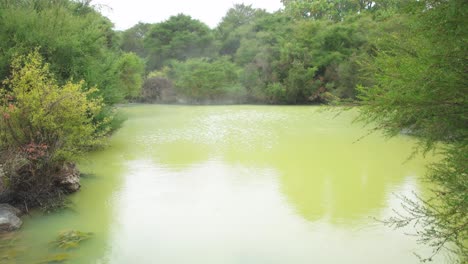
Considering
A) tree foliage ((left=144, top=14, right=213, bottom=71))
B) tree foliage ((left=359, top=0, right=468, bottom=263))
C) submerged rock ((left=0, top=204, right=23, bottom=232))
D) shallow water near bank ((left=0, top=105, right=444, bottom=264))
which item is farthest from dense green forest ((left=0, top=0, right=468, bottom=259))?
tree foliage ((left=144, top=14, right=213, bottom=71))

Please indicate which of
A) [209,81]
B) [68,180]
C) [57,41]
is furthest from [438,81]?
[209,81]

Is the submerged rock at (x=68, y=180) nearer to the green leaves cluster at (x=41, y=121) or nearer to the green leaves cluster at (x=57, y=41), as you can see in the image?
the green leaves cluster at (x=41, y=121)

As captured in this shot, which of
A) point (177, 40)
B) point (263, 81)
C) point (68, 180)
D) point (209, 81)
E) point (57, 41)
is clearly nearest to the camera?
point (68, 180)

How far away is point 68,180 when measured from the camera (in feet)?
20.3

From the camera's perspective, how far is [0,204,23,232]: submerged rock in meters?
4.72

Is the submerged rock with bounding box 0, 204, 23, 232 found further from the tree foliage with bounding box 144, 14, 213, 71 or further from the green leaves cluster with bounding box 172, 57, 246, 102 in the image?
the tree foliage with bounding box 144, 14, 213, 71

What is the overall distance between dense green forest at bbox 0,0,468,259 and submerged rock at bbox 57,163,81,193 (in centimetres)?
14

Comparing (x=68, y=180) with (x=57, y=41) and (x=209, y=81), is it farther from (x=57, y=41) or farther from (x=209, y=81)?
(x=209, y=81)

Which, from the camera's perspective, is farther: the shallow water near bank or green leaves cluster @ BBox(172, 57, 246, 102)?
green leaves cluster @ BBox(172, 57, 246, 102)

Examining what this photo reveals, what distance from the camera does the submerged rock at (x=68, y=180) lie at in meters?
6.09

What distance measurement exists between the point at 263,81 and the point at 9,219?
66.7ft

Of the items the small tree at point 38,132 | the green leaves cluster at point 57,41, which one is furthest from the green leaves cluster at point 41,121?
the green leaves cluster at point 57,41

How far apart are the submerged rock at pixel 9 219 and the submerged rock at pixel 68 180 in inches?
37.8

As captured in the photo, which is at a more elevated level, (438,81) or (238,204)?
(438,81)
